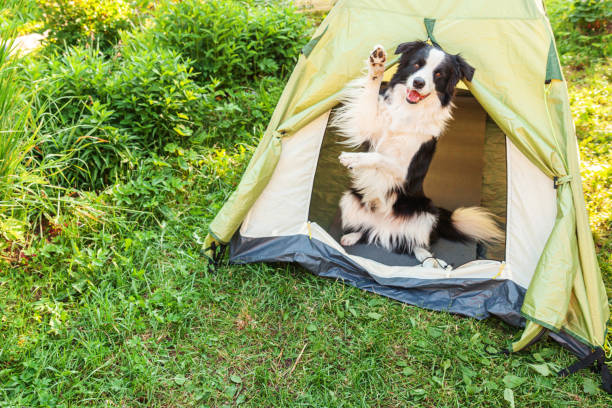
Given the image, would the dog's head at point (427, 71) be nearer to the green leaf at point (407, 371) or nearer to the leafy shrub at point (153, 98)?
the green leaf at point (407, 371)

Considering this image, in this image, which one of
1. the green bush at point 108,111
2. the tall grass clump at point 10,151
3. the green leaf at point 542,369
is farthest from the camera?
the green bush at point 108,111

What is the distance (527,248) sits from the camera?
7.07 feet

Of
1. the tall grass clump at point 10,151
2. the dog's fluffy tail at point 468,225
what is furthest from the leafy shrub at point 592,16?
the tall grass clump at point 10,151

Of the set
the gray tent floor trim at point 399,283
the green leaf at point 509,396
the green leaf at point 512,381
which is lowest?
the green leaf at point 512,381

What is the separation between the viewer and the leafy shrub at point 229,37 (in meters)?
3.49

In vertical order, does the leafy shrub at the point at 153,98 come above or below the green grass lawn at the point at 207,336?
above

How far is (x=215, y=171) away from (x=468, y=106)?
1600 millimetres

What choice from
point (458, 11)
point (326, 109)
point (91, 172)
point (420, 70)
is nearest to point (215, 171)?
point (91, 172)

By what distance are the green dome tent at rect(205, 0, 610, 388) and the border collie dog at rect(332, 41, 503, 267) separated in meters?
0.06

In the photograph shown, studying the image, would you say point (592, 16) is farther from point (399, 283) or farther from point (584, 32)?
point (399, 283)

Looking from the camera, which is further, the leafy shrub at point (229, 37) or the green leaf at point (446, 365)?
the leafy shrub at point (229, 37)

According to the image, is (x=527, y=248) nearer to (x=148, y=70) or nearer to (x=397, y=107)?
(x=397, y=107)

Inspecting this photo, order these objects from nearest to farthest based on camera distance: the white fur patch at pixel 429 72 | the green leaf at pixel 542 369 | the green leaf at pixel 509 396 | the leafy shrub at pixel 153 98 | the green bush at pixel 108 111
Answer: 1. the green leaf at pixel 509 396
2. the green leaf at pixel 542 369
3. the white fur patch at pixel 429 72
4. the green bush at pixel 108 111
5. the leafy shrub at pixel 153 98

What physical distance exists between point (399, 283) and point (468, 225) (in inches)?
19.9
